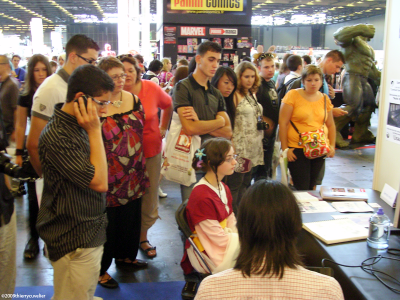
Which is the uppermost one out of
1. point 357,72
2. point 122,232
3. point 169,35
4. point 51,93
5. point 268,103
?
point 169,35

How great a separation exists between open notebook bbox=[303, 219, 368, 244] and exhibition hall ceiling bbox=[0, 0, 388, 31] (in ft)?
81.3

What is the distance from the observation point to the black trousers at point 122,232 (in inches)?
96.0

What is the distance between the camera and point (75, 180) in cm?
150

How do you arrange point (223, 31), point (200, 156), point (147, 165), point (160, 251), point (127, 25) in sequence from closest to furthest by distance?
point (200, 156) → point (147, 165) → point (160, 251) → point (223, 31) → point (127, 25)

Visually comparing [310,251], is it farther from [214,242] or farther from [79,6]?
[79,6]

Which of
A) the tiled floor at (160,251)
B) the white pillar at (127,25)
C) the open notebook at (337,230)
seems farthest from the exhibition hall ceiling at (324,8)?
the open notebook at (337,230)

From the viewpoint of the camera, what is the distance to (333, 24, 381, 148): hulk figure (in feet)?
21.5

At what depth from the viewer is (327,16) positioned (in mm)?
30359

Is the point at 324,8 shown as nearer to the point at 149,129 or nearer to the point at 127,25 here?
the point at 127,25

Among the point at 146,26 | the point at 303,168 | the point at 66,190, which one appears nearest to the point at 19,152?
the point at 66,190

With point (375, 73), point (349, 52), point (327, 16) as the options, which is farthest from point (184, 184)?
point (327, 16)

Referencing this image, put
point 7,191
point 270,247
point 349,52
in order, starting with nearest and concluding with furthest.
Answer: point 270,247 < point 7,191 < point 349,52

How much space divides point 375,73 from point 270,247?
715 cm

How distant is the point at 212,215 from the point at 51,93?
1.25 meters
